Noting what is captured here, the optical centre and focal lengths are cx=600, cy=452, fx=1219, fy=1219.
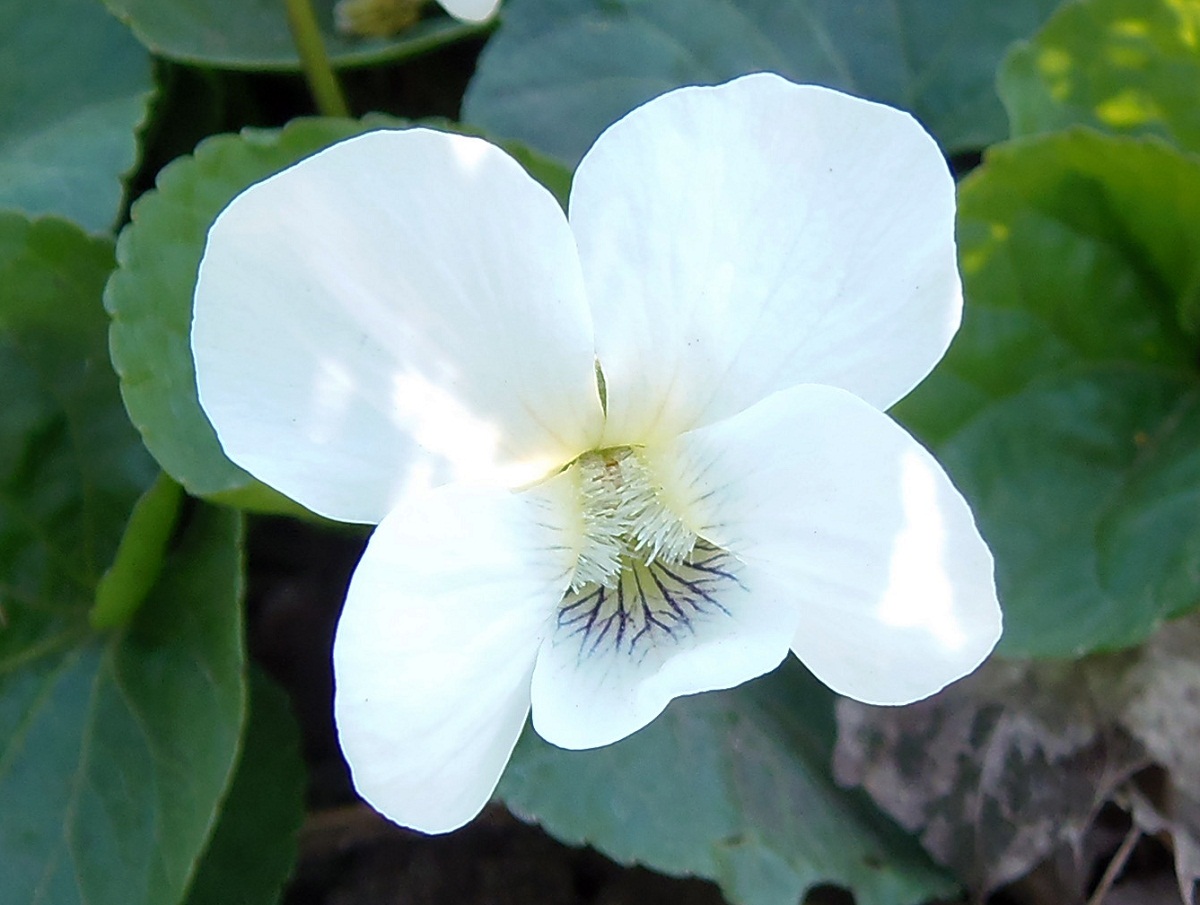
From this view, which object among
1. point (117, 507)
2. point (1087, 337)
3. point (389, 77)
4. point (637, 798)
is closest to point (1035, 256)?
point (1087, 337)

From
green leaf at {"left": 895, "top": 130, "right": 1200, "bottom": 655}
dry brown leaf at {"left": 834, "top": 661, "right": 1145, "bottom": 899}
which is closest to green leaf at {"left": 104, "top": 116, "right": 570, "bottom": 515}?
green leaf at {"left": 895, "top": 130, "right": 1200, "bottom": 655}

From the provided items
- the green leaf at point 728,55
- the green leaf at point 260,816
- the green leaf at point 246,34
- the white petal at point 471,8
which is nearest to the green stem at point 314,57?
the green leaf at point 246,34

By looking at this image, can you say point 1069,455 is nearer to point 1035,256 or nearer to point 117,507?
point 1035,256

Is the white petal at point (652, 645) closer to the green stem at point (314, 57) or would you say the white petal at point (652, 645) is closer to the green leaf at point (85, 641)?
the green leaf at point (85, 641)

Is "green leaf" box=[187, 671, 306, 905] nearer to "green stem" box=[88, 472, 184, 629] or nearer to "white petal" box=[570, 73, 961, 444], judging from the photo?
"green stem" box=[88, 472, 184, 629]

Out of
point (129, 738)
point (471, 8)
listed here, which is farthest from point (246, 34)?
point (129, 738)

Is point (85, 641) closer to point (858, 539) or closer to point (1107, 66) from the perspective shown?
point (858, 539)
